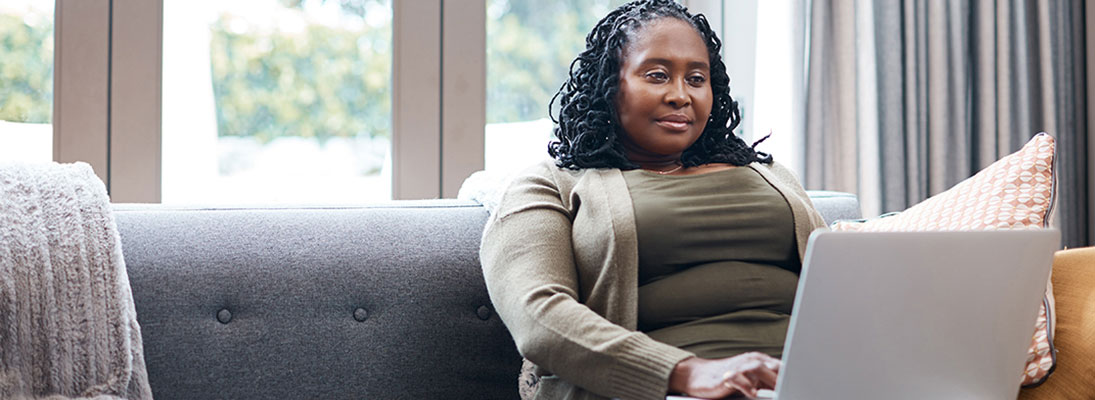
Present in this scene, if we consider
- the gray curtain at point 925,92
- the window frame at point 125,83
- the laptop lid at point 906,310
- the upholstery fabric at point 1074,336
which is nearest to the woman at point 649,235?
the laptop lid at point 906,310

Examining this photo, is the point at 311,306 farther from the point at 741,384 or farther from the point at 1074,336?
the point at 1074,336

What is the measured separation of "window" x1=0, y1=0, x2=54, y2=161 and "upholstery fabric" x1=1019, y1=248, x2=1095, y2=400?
2.08 meters

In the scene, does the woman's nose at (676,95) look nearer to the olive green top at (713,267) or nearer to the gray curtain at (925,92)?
the olive green top at (713,267)

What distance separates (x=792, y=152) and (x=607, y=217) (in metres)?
1.34

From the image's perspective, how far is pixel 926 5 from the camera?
8.17ft

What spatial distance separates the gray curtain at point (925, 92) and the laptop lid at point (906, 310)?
5.13 ft

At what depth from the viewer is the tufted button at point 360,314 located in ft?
4.65

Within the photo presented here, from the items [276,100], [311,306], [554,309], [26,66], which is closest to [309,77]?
[276,100]

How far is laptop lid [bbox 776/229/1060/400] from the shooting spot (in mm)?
828

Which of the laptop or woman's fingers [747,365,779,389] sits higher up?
the laptop

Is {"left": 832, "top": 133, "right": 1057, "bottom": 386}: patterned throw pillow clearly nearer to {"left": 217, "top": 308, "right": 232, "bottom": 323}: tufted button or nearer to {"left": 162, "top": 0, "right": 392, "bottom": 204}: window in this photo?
{"left": 217, "top": 308, "right": 232, "bottom": 323}: tufted button

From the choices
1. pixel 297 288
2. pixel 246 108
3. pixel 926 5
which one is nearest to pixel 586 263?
pixel 297 288

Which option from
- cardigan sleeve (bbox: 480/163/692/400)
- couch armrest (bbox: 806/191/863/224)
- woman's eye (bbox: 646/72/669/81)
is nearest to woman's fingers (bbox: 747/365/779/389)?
cardigan sleeve (bbox: 480/163/692/400)

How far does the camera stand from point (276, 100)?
Answer: 2281 millimetres
